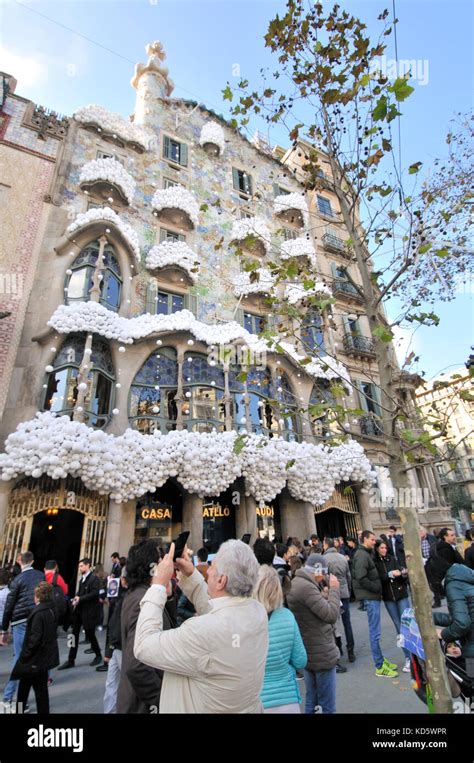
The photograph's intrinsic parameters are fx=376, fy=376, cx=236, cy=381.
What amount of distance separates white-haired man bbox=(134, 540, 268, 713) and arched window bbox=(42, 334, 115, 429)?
11.6 meters

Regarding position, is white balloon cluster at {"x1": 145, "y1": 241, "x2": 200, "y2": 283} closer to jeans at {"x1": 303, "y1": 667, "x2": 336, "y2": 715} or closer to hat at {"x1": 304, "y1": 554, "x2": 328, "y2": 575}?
hat at {"x1": 304, "y1": 554, "x2": 328, "y2": 575}

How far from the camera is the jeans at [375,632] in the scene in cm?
590

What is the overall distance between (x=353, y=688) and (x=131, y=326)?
12161mm

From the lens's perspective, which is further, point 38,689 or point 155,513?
point 155,513

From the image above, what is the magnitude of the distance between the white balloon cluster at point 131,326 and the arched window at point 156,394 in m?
1.30

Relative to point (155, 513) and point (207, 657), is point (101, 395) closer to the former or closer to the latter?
point (155, 513)

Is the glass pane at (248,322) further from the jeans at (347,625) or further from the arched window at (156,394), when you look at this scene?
the jeans at (347,625)

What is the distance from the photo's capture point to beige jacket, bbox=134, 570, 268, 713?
183 cm

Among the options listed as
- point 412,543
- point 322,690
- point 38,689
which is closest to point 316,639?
A: point 322,690

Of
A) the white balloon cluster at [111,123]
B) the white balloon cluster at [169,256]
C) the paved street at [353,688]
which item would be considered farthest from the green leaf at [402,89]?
the white balloon cluster at [111,123]

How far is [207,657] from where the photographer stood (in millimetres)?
1823
